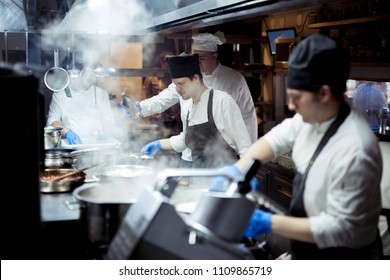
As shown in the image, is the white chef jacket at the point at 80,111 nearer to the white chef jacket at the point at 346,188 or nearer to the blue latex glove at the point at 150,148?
the blue latex glove at the point at 150,148

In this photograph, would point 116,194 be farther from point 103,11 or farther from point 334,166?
point 103,11

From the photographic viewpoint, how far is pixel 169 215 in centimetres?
143

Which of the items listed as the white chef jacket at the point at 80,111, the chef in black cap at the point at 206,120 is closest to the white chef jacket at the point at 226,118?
the chef in black cap at the point at 206,120

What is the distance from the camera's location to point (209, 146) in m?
3.56

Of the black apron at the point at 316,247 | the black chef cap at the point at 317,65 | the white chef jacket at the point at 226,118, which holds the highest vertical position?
the black chef cap at the point at 317,65

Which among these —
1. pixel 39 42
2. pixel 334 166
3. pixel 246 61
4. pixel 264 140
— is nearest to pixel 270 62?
pixel 246 61

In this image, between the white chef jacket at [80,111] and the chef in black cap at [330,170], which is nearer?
the chef in black cap at [330,170]

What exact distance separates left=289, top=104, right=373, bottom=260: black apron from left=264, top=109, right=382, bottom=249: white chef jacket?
3cm

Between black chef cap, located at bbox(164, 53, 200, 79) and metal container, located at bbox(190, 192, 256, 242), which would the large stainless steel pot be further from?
black chef cap, located at bbox(164, 53, 200, 79)

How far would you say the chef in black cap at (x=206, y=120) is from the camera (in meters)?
3.43

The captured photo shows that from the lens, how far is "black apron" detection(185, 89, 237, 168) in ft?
11.5

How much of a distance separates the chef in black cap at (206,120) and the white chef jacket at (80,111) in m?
1.75

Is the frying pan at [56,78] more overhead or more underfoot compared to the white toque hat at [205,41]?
more underfoot

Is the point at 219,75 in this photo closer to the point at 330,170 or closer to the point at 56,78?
the point at 56,78
